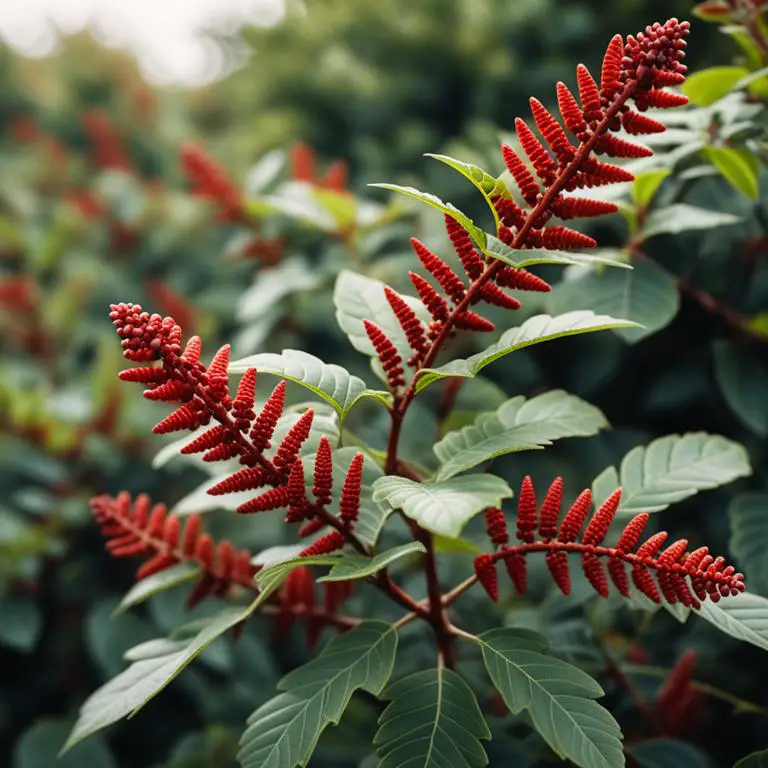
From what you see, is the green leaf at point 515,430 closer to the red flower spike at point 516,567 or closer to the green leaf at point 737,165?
the red flower spike at point 516,567

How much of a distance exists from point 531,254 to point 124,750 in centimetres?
161

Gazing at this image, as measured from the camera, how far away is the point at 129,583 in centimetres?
183

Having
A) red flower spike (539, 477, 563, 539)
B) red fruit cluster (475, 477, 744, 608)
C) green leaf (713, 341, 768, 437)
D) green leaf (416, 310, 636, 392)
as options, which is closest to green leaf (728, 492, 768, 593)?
green leaf (713, 341, 768, 437)

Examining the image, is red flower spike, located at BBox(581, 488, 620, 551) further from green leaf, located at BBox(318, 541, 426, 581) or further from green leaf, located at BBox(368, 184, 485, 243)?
green leaf, located at BBox(368, 184, 485, 243)

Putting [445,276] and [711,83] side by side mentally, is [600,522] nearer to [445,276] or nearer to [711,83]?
[445,276]

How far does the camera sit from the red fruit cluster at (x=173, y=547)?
1010mm

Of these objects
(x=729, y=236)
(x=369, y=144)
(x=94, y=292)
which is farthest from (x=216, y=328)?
(x=729, y=236)

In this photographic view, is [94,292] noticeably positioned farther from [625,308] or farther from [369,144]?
[625,308]

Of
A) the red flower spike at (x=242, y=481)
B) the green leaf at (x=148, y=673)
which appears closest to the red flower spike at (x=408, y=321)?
the red flower spike at (x=242, y=481)

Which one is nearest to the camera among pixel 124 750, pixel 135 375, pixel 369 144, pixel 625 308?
pixel 135 375

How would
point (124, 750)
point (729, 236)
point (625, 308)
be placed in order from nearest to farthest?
point (625, 308) → point (729, 236) → point (124, 750)

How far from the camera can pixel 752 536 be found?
3.42 feet

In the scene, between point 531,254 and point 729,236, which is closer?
point 531,254

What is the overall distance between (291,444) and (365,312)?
0.24 metres
